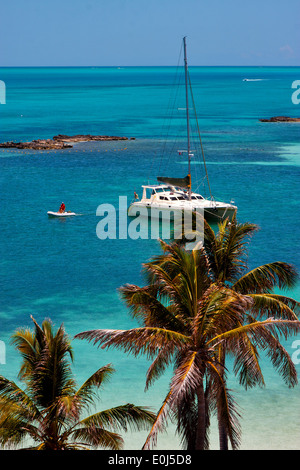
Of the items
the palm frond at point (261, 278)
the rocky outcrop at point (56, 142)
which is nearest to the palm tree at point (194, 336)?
the palm frond at point (261, 278)

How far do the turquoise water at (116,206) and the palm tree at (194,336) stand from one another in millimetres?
6804

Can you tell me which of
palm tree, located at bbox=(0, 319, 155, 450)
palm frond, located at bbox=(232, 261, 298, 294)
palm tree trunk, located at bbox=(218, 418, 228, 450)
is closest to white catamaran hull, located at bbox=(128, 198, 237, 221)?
palm frond, located at bbox=(232, 261, 298, 294)

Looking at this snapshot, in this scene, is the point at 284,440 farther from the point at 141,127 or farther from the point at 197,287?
the point at 141,127

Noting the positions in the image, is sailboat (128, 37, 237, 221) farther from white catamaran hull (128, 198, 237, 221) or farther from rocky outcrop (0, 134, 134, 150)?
rocky outcrop (0, 134, 134, 150)

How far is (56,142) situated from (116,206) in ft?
112

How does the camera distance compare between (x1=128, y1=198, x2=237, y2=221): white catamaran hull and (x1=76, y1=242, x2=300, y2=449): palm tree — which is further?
(x1=128, y1=198, x2=237, y2=221): white catamaran hull

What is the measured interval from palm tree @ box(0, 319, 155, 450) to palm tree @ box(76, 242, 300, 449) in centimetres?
70

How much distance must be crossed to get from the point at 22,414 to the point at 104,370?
6.06 ft

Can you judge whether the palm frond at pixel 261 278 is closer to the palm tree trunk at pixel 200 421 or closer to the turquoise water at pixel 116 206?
the palm tree trunk at pixel 200 421

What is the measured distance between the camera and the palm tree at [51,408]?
1444 centimetres

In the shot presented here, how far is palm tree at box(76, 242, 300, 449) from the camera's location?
14383 millimetres

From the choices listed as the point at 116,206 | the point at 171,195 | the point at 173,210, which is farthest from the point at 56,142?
the point at 173,210

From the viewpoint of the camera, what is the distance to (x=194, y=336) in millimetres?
14898
